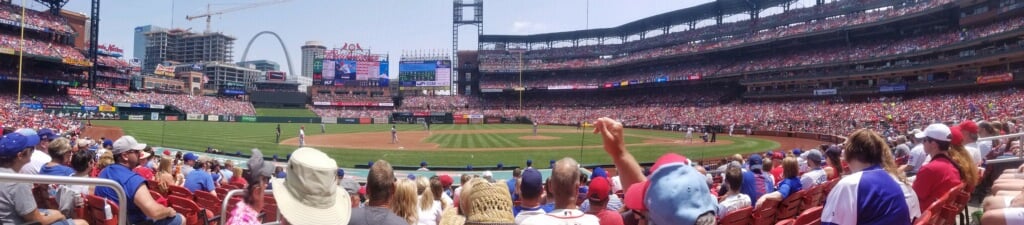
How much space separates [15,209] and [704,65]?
7765cm

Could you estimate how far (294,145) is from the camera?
3525cm

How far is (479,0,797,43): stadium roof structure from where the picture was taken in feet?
237

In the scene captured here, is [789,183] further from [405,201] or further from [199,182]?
[199,182]

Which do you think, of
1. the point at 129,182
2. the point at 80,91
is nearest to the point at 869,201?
the point at 129,182

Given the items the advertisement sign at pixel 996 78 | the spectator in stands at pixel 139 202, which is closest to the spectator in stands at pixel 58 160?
the spectator in stands at pixel 139 202

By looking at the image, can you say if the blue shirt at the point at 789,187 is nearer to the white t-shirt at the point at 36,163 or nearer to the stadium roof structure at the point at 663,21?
the white t-shirt at the point at 36,163

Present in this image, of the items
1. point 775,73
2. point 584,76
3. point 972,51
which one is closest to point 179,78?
point 584,76

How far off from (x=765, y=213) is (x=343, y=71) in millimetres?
105197

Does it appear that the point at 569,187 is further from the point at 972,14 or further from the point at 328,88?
the point at 328,88

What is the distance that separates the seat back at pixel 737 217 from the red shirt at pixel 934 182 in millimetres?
1371

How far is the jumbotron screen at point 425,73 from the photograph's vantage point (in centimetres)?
10162

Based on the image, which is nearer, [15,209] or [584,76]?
[15,209]

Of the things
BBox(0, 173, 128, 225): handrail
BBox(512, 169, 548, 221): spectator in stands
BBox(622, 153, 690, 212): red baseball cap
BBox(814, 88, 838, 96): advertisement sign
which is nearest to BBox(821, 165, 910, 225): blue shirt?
BBox(622, 153, 690, 212): red baseball cap

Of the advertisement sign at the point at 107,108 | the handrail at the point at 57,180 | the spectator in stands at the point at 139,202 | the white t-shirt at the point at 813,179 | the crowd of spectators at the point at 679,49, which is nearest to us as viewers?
the handrail at the point at 57,180
